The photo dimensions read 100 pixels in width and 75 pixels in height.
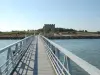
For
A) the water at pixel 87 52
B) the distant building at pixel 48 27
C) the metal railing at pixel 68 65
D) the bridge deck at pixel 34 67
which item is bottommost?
the water at pixel 87 52

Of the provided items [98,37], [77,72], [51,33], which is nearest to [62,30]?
[98,37]

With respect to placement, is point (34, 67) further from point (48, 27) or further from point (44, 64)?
point (48, 27)

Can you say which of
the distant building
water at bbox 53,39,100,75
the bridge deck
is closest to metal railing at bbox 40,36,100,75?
the bridge deck

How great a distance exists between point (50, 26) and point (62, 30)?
258 ft

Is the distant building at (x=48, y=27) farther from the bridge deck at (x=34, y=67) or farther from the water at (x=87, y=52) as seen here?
the bridge deck at (x=34, y=67)

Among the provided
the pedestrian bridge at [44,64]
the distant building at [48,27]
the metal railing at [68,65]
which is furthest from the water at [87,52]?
the distant building at [48,27]

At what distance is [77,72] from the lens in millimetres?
16906

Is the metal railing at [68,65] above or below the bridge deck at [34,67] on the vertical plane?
above

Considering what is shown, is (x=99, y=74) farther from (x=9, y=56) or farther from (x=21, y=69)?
(x=21, y=69)

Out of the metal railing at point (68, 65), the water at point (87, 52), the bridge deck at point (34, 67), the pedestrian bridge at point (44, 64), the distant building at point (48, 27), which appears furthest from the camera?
the distant building at point (48, 27)

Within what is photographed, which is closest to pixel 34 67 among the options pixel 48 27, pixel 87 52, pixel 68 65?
pixel 68 65

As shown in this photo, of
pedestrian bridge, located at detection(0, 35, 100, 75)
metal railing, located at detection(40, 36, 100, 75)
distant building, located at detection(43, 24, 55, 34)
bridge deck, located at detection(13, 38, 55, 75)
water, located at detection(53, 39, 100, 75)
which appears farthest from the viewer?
distant building, located at detection(43, 24, 55, 34)

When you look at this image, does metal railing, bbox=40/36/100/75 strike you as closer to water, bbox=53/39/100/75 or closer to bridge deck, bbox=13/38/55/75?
bridge deck, bbox=13/38/55/75

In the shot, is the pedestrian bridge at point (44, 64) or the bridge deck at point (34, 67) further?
the bridge deck at point (34, 67)
